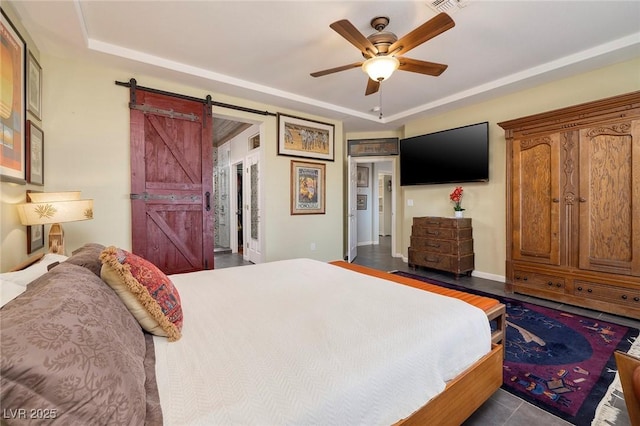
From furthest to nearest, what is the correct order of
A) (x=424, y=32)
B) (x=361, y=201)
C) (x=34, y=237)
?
(x=361, y=201), (x=34, y=237), (x=424, y=32)

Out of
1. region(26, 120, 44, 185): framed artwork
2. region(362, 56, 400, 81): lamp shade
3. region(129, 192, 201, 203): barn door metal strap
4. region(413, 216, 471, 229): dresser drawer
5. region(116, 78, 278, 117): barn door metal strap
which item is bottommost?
region(413, 216, 471, 229): dresser drawer

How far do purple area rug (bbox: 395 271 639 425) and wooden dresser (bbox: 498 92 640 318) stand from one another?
0.40 m

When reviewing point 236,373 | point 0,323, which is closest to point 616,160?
point 236,373

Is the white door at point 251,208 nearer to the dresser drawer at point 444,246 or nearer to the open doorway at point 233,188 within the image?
the open doorway at point 233,188

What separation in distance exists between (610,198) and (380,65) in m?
2.67

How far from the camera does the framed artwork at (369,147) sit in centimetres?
552

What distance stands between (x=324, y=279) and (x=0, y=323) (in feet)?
5.00

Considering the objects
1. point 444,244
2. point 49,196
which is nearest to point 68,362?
point 49,196

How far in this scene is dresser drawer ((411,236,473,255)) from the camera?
3973mm

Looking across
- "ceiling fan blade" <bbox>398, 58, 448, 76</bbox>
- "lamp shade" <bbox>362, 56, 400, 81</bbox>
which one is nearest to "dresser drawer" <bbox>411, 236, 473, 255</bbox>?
"ceiling fan blade" <bbox>398, 58, 448, 76</bbox>

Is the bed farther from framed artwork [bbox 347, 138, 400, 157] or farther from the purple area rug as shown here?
framed artwork [bbox 347, 138, 400, 157]

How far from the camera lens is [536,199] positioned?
317cm

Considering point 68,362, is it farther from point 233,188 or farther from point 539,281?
point 233,188

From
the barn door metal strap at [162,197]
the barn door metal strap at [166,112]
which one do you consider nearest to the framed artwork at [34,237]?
the barn door metal strap at [162,197]
